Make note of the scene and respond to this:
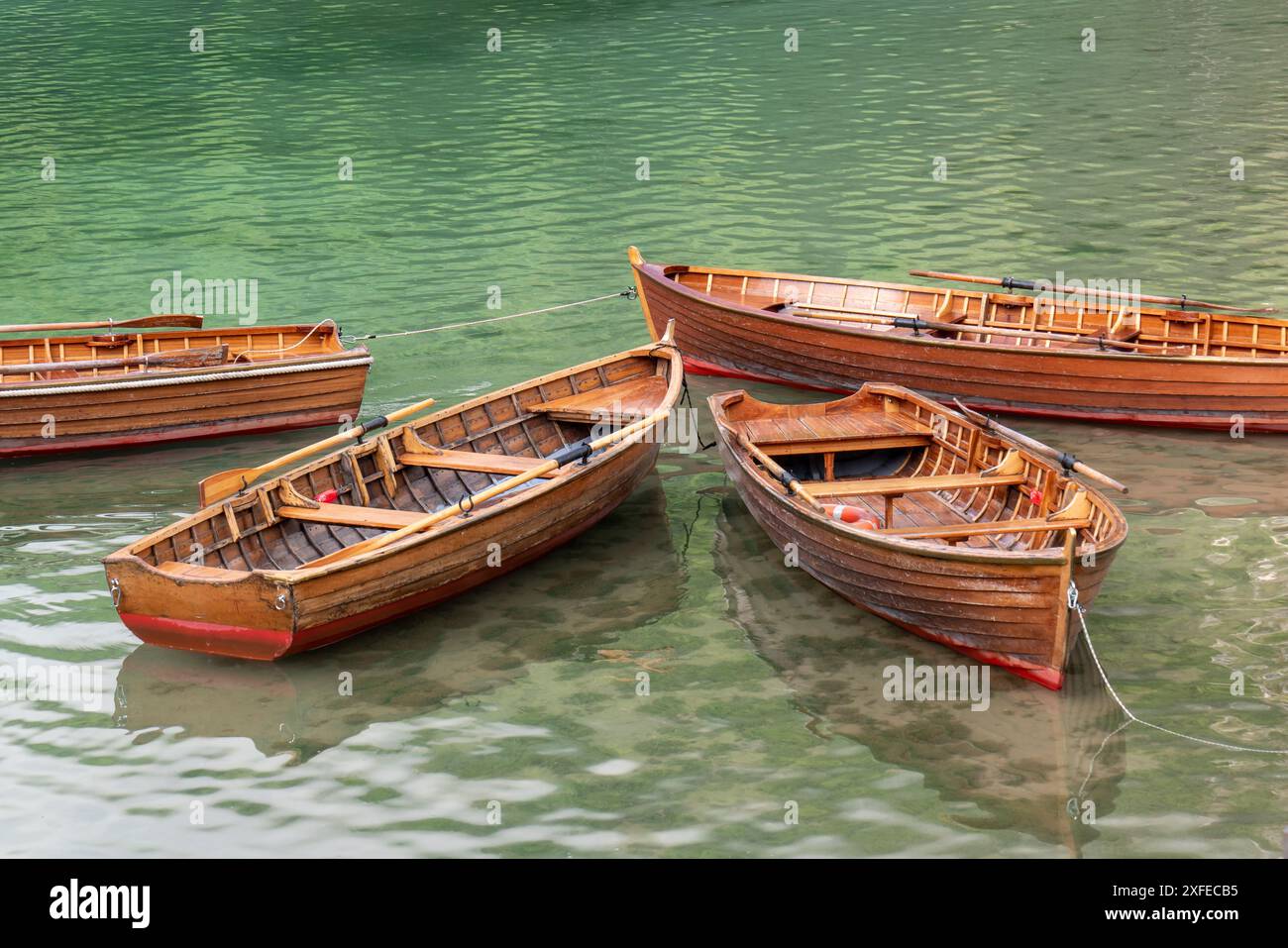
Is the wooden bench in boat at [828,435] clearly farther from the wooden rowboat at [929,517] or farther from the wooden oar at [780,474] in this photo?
the wooden oar at [780,474]

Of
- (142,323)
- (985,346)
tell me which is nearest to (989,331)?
(985,346)

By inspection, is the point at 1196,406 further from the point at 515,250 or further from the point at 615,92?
the point at 615,92

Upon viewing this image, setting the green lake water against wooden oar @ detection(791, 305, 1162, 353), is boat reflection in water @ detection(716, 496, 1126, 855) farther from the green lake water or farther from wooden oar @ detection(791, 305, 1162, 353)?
wooden oar @ detection(791, 305, 1162, 353)

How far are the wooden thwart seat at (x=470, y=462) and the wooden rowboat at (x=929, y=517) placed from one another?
1.94 metres

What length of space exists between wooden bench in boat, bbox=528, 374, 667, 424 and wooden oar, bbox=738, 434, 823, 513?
5.12 feet

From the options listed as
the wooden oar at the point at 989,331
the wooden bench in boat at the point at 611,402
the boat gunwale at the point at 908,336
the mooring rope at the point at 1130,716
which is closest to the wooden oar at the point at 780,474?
the wooden bench in boat at the point at 611,402

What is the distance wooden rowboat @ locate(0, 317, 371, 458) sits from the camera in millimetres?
15305

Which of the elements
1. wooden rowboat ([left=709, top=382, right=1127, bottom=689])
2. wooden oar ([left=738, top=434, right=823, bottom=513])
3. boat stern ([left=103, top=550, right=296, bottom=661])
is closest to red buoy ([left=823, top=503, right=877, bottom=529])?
wooden rowboat ([left=709, top=382, right=1127, bottom=689])

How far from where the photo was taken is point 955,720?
10.2m

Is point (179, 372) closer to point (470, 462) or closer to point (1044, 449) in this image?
point (470, 462)

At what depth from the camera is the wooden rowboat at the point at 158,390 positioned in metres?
15.3

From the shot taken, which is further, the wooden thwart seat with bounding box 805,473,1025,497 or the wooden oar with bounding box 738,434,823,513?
the wooden thwart seat with bounding box 805,473,1025,497

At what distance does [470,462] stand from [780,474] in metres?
3.00
